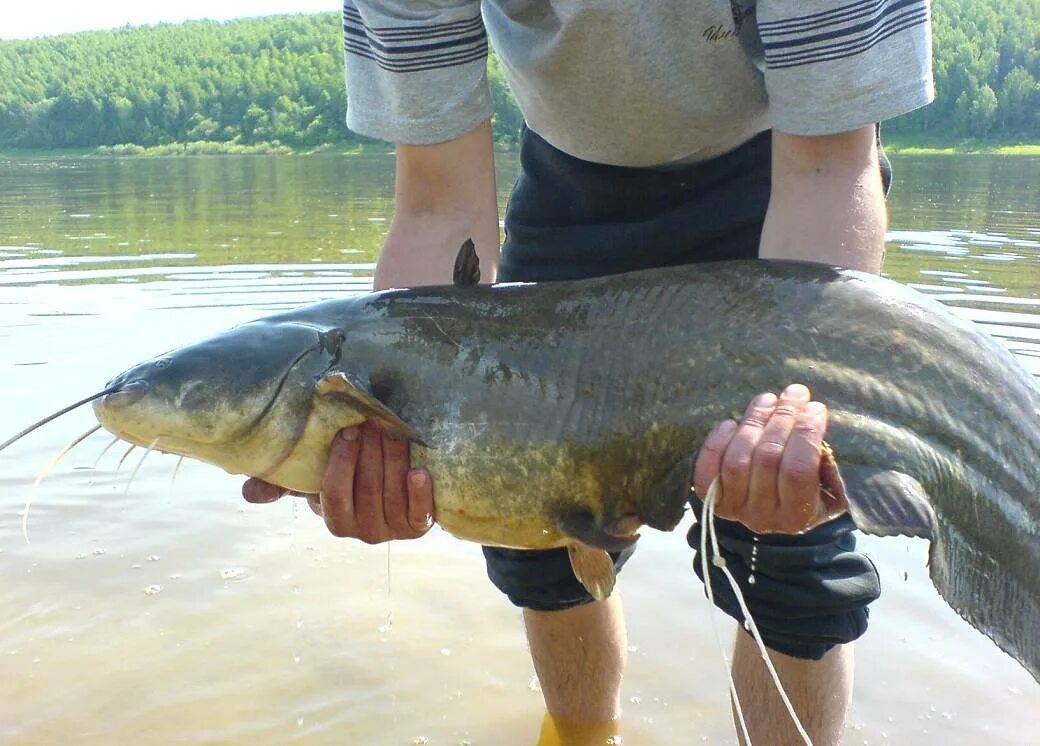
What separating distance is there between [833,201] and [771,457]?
64cm

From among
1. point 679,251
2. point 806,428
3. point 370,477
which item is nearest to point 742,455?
point 806,428

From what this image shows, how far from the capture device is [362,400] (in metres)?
2.24

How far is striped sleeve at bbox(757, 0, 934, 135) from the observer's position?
2139mm

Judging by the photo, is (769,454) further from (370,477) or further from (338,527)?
(338,527)

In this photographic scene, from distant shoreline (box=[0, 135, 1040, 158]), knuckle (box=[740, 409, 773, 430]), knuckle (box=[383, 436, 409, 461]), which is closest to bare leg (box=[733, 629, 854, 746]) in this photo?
knuckle (box=[740, 409, 773, 430])

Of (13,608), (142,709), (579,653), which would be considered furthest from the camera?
(13,608)

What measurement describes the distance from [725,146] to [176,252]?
12.6 meters

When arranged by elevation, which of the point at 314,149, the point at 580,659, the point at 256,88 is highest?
the point at 256,88

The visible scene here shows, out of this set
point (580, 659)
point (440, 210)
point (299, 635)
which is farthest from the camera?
point (299, 635)

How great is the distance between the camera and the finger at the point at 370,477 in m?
2.29

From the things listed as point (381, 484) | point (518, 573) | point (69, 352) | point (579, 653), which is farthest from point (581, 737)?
point (69, 352)

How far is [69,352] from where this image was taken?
316 inches

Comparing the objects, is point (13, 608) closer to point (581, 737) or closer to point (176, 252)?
point (581, 737)

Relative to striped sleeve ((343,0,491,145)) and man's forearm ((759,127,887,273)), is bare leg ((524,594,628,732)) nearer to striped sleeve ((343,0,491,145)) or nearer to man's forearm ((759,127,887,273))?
man's forearm ((759,127,887,273))
